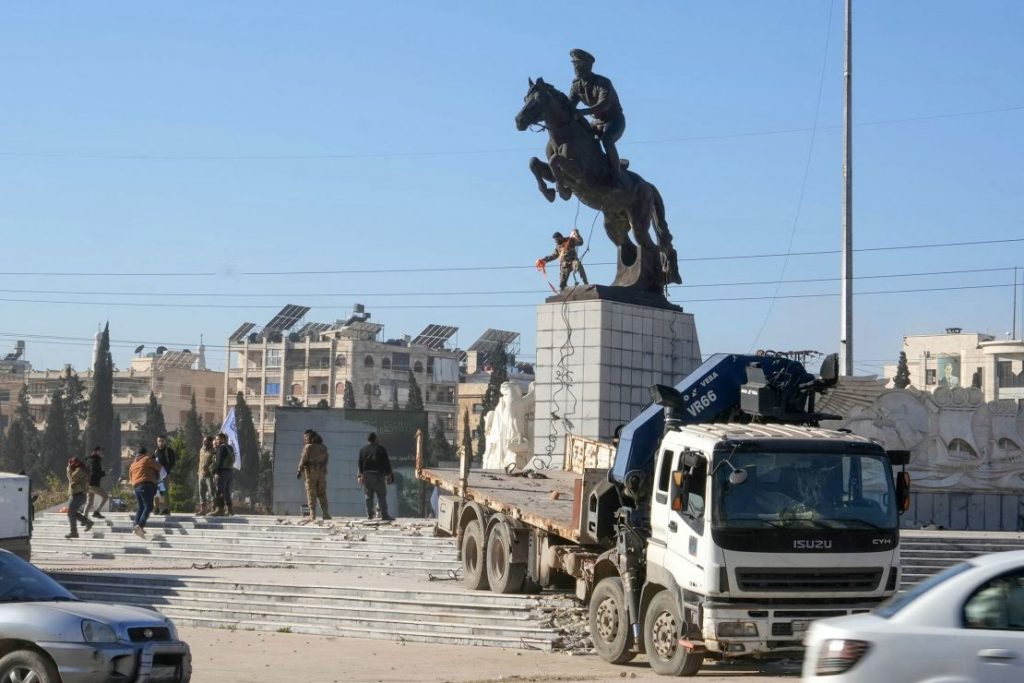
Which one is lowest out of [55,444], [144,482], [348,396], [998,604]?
[998,604]

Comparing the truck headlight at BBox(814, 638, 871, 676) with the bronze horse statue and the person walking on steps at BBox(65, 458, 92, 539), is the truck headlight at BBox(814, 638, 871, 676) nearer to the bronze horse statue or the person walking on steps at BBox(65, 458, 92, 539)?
the bronze horse statue

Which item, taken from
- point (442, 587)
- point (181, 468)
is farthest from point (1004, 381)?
point (442, 587)

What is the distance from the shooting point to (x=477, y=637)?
16703 mm

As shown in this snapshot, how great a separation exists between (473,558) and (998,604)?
39.1 feet

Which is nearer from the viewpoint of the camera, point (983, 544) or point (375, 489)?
point (983, 544)

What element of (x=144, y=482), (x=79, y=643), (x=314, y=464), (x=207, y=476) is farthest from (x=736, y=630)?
(x=207, y=476)

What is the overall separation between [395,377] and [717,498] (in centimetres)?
11585

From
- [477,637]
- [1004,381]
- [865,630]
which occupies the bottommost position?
[477,637]

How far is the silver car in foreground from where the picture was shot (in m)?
10.4

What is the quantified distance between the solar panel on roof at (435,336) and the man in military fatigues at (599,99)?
10862 cm

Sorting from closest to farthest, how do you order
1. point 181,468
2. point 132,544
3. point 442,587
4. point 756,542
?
point 756,542 → point 442,587 → point 132,544 → point 181,468

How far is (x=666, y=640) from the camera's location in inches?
532

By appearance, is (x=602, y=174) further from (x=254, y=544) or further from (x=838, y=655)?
(x=838, y=655)

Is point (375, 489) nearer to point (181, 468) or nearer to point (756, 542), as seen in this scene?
point (756, 542)
